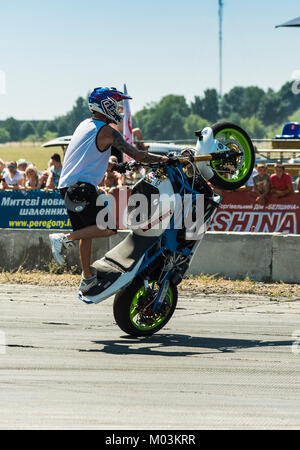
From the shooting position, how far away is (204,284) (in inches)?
440

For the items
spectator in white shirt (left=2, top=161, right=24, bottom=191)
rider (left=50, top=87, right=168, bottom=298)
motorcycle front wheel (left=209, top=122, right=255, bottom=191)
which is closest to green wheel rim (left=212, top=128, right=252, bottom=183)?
motorcycle front wheel (left=209, top=122, right=255, bottom=191)

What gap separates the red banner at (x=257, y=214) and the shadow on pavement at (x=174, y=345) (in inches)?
275

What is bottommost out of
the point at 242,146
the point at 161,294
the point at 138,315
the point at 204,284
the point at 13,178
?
the point at 204,284

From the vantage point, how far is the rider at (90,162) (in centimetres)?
719

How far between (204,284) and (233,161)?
3474mm

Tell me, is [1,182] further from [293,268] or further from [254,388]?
[254,388]

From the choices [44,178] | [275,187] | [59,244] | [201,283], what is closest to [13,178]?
[44,178]

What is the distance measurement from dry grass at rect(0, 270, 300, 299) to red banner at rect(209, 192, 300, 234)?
3.27 metres

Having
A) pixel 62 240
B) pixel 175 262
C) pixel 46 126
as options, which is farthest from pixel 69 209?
pixel 46 126

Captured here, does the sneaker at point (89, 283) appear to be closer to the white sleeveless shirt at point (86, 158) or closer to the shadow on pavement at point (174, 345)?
the shadow on pavement at point (174, 345)

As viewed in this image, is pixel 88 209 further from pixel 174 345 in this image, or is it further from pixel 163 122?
pixel 163 122

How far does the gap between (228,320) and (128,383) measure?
300cm

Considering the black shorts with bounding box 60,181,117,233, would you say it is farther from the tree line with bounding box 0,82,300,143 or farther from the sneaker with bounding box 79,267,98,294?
the tree line with bounding box 0,82,300,143
